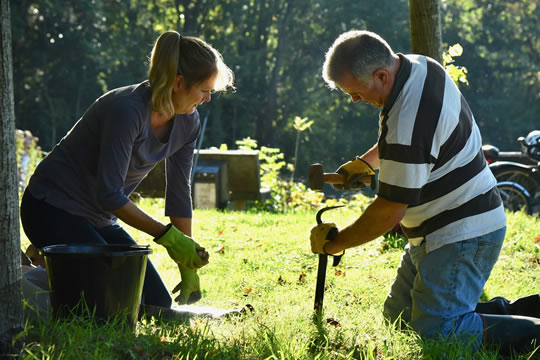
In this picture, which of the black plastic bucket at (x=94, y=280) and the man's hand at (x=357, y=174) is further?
the man's hand at (x=357, y=174)

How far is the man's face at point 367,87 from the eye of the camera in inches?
120

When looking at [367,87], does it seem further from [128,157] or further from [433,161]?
[128,157]

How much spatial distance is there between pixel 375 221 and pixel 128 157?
1222 mm

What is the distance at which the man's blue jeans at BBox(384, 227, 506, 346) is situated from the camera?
326 centimetres

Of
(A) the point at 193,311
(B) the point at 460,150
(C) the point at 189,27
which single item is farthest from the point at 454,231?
(C) the point at 189,27

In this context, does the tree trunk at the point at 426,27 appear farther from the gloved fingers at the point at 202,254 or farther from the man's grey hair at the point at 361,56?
the gloved fingers at the point at 202,254

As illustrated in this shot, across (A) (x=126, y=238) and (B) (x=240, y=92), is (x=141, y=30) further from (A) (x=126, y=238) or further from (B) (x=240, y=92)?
(A) (x=126, y=238)

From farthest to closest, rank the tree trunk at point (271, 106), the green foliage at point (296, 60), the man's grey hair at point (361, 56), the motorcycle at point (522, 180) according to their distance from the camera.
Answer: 1. the tree trunk at point (271, 106)
2. the green foliage at point (296, 60)
3. the motorcycle at point (522, 180)
4. the man's grey hair at point (361, 56)

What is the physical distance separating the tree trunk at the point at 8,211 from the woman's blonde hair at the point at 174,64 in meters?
0.84

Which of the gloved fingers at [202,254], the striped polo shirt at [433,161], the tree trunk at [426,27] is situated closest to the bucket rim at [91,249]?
the gloved fingers at [202,254]

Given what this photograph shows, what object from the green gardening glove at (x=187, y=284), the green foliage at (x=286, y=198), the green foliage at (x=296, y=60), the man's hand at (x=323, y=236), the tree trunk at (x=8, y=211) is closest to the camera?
the tree trunk at (x=8, y=211)

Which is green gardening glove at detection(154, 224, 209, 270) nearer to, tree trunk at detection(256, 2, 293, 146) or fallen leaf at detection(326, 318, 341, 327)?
fallen leaf at detection(326, 318, 341, 327)

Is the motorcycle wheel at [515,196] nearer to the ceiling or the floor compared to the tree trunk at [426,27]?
nearer to the floor

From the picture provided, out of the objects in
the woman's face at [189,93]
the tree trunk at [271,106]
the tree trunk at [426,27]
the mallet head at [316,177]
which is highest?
the tree trunk at [426,27]
